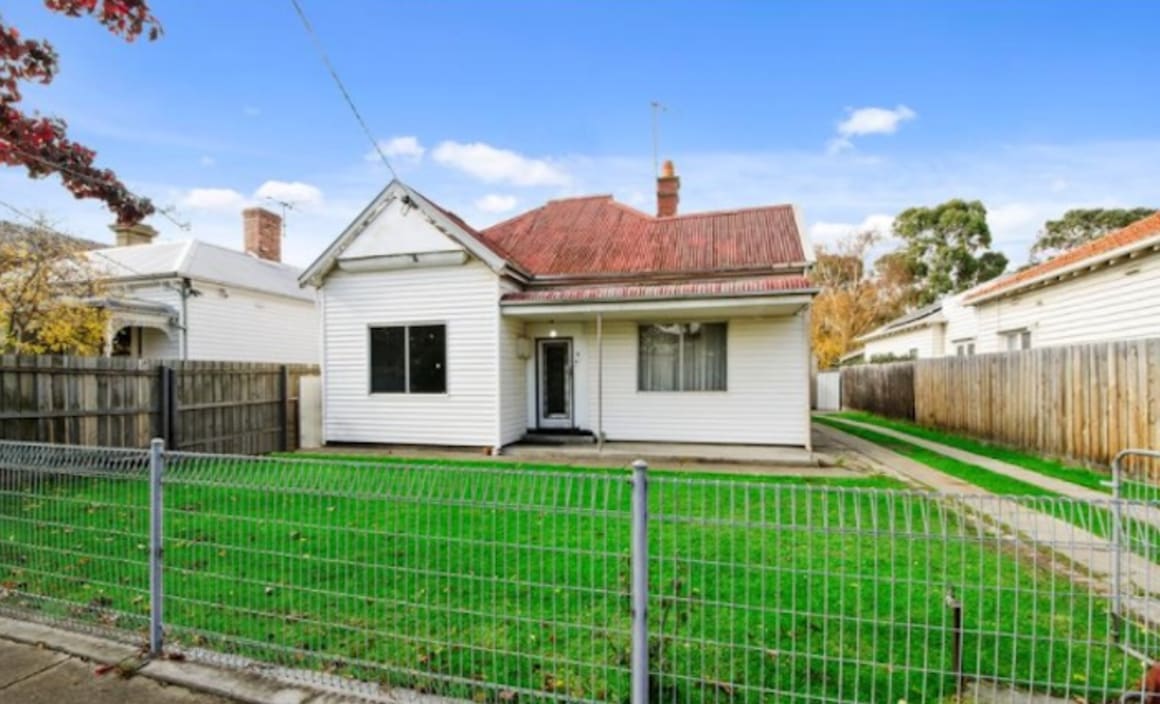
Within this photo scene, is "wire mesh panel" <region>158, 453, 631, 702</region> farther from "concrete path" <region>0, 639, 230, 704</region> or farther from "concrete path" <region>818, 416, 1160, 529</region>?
"concrete path" <region>818, 416, 1160, 529</region>

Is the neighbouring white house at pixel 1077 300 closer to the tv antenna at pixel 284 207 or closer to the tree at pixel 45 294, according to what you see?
the tree at pixel 45 294

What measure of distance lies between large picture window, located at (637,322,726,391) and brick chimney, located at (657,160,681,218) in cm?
487

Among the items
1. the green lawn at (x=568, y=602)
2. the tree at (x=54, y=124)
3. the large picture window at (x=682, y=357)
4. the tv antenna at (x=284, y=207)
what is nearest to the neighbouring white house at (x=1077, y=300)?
the large picture window at (x=682, y=357)

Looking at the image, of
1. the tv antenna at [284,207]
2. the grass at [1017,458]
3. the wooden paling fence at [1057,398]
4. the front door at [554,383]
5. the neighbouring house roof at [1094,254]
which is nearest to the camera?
the wooden paling fence at [1057,398]

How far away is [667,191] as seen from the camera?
1509 centimetres

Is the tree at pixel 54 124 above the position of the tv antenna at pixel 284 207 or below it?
below

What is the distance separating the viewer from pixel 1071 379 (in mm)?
8953

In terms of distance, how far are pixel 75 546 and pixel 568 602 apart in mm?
4574

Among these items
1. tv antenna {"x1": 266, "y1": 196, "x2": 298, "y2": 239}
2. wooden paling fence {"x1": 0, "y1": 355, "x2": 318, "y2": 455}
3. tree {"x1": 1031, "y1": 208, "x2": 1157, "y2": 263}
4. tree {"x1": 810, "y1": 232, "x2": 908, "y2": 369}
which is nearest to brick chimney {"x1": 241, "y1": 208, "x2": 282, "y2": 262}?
tv antenna {"x1": 266, "y1": 196, "x2": 298, "y2": 239}

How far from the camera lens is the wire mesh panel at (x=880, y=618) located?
227 cm

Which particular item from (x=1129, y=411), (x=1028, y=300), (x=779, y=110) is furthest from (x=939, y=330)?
(x=1129, y=411)

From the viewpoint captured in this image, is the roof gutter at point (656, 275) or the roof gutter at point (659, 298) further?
the roof gutter at point (656, 275)

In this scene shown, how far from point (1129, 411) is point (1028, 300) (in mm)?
6831

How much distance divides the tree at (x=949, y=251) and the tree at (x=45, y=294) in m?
39.8
